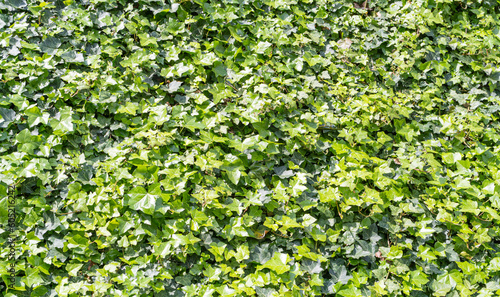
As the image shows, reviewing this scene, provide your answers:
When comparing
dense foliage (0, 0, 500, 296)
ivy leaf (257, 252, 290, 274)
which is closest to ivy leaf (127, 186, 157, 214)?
dense foliage (0, 0, 500, 296)

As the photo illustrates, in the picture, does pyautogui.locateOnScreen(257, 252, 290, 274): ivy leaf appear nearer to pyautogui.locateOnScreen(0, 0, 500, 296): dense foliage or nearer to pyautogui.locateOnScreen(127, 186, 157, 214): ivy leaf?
pyautogui.locateOnScreen(0, 0, 500, 296): dense foliage

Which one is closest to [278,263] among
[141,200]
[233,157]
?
[233,157]

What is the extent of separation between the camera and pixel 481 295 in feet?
7.06

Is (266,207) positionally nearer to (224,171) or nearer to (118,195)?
(224,171)

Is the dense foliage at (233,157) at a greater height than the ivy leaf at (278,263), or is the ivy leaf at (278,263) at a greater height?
the dense foliage at (233,157)

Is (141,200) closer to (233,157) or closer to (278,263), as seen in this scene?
(233,157)

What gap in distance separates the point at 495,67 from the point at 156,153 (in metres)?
2.95

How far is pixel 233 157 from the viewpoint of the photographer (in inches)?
87.7

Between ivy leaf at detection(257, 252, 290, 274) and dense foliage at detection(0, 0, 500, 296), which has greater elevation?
dense foliage at detection(0, 0, 500, 296)

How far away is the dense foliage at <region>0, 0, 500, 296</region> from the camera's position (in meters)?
1.98

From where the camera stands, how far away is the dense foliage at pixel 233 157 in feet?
6.50

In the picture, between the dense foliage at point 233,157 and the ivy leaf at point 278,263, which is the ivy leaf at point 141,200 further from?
the ivy leaf at point 278,263

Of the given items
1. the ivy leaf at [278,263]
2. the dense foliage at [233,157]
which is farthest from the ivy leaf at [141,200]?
the ivy leaf at [278,263]

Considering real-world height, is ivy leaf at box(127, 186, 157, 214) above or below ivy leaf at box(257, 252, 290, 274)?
above
